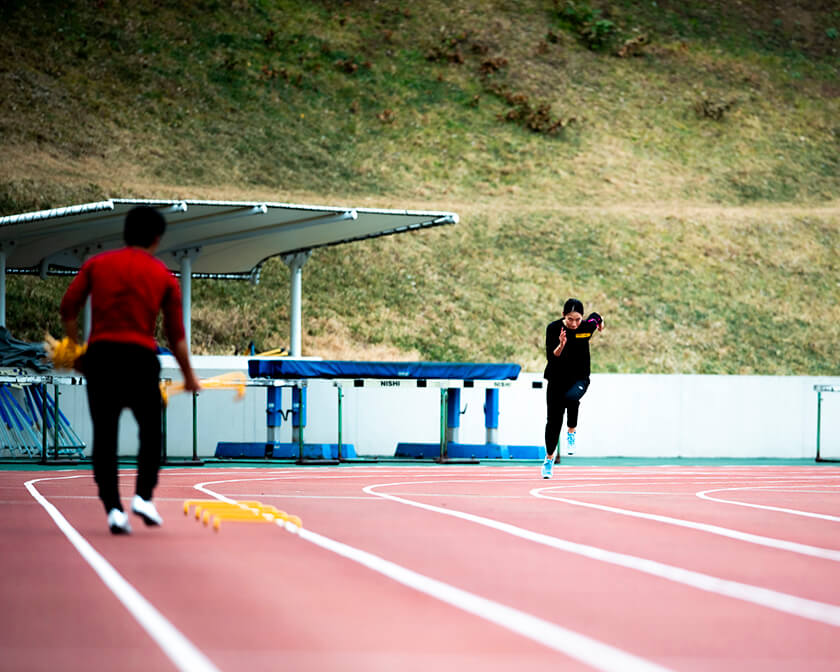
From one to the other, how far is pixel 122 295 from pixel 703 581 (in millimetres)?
3673

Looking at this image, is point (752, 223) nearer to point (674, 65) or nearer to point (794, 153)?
point (794, 153)

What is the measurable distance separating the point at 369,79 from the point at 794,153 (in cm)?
1945

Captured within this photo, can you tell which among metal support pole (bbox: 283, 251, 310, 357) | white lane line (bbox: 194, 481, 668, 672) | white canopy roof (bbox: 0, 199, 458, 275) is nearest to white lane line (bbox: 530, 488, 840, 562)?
white lane line (bbox: 194, 481, 668, 672)

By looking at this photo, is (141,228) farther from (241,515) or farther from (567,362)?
(567,362)

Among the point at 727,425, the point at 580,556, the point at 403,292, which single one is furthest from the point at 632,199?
the point at 580,556

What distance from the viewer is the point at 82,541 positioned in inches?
311

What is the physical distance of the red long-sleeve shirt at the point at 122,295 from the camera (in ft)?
25.9

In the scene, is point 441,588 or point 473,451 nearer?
point 441,588

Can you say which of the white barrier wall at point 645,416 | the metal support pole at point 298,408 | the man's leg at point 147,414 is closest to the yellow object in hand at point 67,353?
the man's leg at point 147,414

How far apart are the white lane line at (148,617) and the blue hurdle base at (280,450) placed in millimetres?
13598

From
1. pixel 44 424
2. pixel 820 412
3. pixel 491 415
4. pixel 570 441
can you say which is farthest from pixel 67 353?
pixel 820 412

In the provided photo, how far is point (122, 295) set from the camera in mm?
7891

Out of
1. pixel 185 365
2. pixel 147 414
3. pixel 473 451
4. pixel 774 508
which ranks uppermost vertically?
pixel 185 365

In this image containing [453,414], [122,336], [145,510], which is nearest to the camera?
[122,336]
